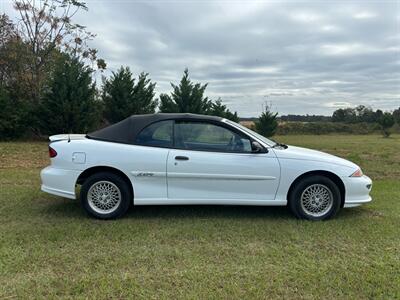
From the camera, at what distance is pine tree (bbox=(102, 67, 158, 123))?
1997 centimetres

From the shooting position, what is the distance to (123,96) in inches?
786

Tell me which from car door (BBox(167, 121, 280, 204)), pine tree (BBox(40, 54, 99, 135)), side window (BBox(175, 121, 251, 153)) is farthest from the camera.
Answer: pine tree (BBox(40, 54, 99, 135))

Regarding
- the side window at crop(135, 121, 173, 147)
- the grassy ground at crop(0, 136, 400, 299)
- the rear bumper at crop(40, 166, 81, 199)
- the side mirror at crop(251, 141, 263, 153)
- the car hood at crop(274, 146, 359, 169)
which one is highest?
the side window at crop(135, 121, 173, 147)

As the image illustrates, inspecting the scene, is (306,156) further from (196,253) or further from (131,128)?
(131,128)

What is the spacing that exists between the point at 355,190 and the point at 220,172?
76.2 inches

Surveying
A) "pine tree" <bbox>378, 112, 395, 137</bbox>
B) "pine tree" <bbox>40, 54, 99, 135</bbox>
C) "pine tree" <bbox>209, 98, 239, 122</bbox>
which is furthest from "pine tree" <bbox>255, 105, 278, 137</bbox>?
"pine tree" <bbox>378, 112, 395, 137</bbox>

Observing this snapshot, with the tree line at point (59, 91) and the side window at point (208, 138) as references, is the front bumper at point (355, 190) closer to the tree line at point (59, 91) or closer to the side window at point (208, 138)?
the side window at point (208, 138)

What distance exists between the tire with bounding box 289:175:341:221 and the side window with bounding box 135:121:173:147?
192cm

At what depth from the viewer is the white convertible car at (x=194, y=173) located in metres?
4.73

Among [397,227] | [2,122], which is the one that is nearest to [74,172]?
[397,227]

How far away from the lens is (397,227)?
4.61 meters

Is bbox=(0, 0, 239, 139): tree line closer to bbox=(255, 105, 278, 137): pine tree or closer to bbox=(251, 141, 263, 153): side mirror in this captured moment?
bbox=(255, 105, 278, 137): pine tree

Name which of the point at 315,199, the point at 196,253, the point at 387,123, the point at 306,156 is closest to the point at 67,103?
the point at 306,156

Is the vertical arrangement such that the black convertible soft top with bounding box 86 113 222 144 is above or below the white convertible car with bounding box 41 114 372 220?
above
